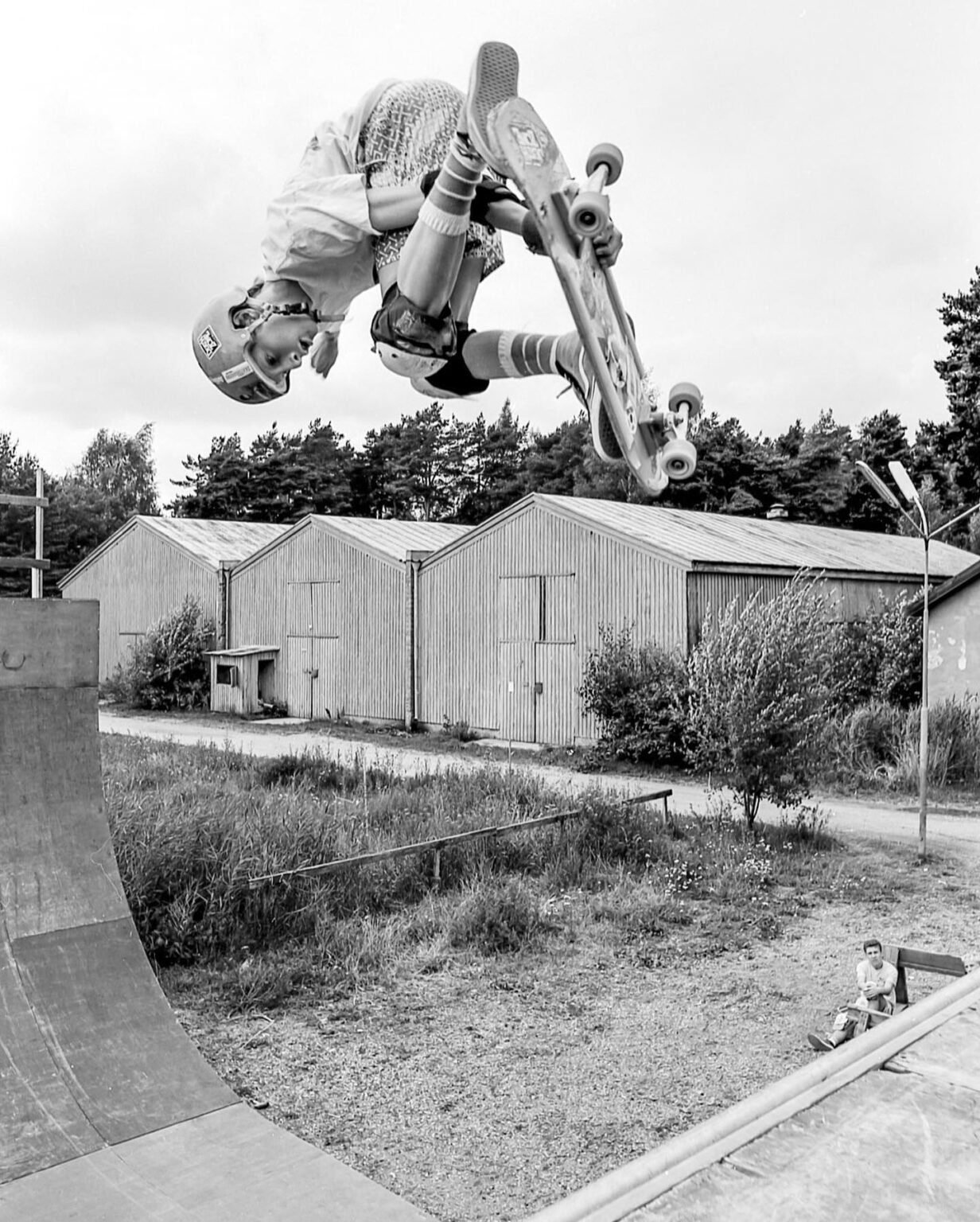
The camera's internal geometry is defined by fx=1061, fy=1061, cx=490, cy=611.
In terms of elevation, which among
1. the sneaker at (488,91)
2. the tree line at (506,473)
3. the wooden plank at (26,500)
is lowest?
the wooden plank at (26,500)

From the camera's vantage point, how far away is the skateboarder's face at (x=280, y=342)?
480 centimetres

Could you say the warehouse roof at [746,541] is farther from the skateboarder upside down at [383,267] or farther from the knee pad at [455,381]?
the skateboarder upside down at [383,267]

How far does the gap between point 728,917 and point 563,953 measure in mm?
1875

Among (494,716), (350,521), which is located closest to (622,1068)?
(494,716)

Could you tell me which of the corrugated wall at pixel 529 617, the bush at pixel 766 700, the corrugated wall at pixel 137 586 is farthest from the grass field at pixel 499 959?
the corrugated wall at pixel 137 586

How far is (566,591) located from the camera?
67.8ft

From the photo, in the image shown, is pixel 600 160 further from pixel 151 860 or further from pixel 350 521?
pixel 350 521

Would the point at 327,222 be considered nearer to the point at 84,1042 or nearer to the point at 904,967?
the point at 84,1042

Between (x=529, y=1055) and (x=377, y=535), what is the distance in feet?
64.9

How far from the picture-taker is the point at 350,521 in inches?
1021

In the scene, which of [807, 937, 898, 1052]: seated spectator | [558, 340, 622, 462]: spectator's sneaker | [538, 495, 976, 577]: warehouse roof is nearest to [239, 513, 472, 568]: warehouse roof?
[538, 495, 976, 577]: warehouse roof

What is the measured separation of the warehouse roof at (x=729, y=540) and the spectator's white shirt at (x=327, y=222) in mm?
14185

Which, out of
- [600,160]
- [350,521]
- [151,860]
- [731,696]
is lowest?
[151,860]

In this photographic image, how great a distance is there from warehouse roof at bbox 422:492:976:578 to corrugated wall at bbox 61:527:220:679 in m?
10.8
